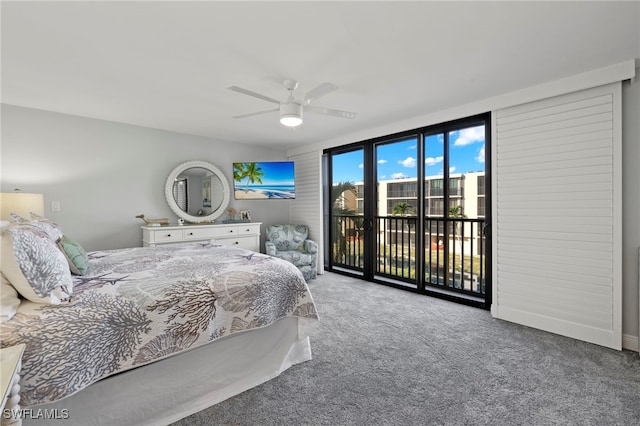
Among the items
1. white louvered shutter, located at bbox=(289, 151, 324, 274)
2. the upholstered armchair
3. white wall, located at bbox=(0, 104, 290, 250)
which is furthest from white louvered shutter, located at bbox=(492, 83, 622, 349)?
white wall, located at bbox=(0, 104, 290, 250)

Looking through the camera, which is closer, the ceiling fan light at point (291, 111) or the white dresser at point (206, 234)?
the ceiling fan light at point (291, 111)

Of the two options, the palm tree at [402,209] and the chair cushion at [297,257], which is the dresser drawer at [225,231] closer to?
the chair cushion at [297,257]

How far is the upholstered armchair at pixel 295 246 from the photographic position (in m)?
4.56

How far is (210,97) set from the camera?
296 centimetres

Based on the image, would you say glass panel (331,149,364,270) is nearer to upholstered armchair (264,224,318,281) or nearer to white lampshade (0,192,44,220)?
upholstered armchair (264,224,318,281)

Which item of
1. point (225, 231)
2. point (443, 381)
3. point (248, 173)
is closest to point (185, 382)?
point (443, 381)

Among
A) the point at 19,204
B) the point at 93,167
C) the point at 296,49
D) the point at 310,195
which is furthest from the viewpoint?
the point at 310,195

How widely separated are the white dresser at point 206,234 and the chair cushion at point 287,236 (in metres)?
0.37

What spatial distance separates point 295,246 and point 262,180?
1.27 meters

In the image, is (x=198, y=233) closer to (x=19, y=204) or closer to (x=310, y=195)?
(x=19, y=204)

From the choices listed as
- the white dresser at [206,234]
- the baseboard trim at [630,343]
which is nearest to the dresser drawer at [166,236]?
the white dresser at [206,234]

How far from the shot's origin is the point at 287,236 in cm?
509

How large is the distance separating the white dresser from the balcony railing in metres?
1.81

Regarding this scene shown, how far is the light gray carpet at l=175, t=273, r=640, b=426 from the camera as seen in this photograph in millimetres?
1683
